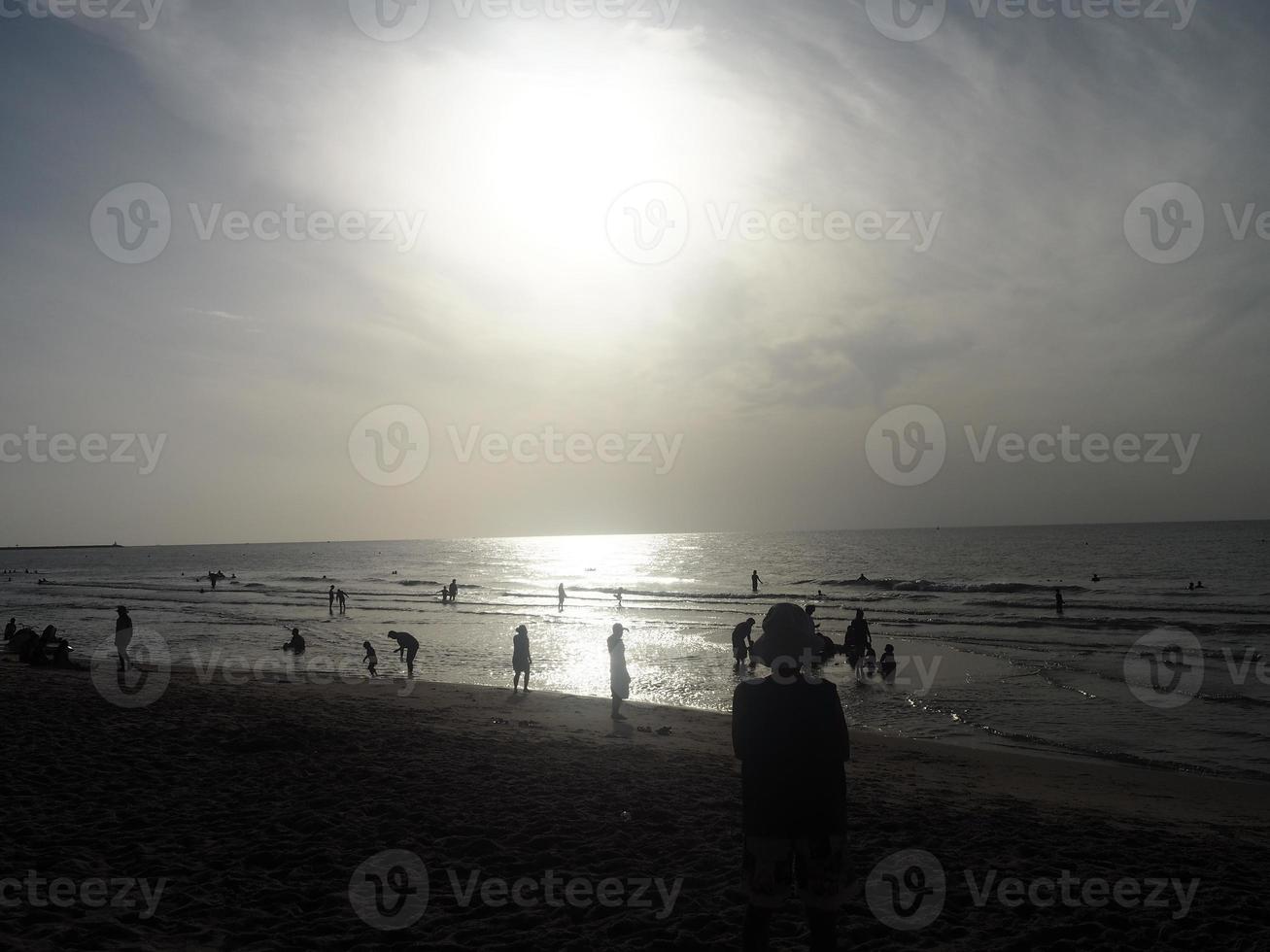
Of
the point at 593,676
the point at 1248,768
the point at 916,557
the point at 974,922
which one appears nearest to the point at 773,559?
the point at 916,557

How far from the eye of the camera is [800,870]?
163 inches

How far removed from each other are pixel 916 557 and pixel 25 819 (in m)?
114

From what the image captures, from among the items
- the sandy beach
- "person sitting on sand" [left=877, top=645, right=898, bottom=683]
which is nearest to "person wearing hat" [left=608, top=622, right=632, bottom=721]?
the sandy beach

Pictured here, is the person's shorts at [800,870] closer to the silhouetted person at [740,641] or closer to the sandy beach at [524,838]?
the sandy beach at [524,838]

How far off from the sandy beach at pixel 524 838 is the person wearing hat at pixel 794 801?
6.98 ft

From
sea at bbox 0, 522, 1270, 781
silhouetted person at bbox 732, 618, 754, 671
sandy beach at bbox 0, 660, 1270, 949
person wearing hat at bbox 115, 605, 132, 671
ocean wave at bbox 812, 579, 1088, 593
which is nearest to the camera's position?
sandy beach at bbox 0, 660, 1270, 949

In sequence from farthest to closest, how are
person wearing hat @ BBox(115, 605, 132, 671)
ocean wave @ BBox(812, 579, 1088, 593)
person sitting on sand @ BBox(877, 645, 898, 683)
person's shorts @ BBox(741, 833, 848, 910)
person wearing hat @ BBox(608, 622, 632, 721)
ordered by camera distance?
ocean wave @ BBox(812, 579, 1088, 593) → person sitting on sand @ BBox(877, 645, 898, 683) → person wearing hat @ BBox(115, 605, 132, 671) → person wearing hat @ BBox(608, 622, 632, 721) → person's shorts @ BBox(741, 833, 848, 910)

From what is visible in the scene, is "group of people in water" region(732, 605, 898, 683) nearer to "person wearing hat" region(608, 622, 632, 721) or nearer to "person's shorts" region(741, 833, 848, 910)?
"person wearing hat" region(608, 622, 632, 721)

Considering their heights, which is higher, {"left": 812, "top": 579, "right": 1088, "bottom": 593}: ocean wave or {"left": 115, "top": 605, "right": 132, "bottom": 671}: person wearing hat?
{"left": 812, "top": 579, "right": 1088, "bottom": 593}: ocean wave

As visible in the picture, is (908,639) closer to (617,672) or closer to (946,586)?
(617,672)

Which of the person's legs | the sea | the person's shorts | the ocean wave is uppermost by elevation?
the ocean wave

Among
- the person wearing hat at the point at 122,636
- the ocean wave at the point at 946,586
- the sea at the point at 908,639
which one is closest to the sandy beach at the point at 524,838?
the sea at the point at 908,639

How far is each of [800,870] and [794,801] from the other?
0.42 meters

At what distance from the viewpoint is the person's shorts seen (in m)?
4.02
